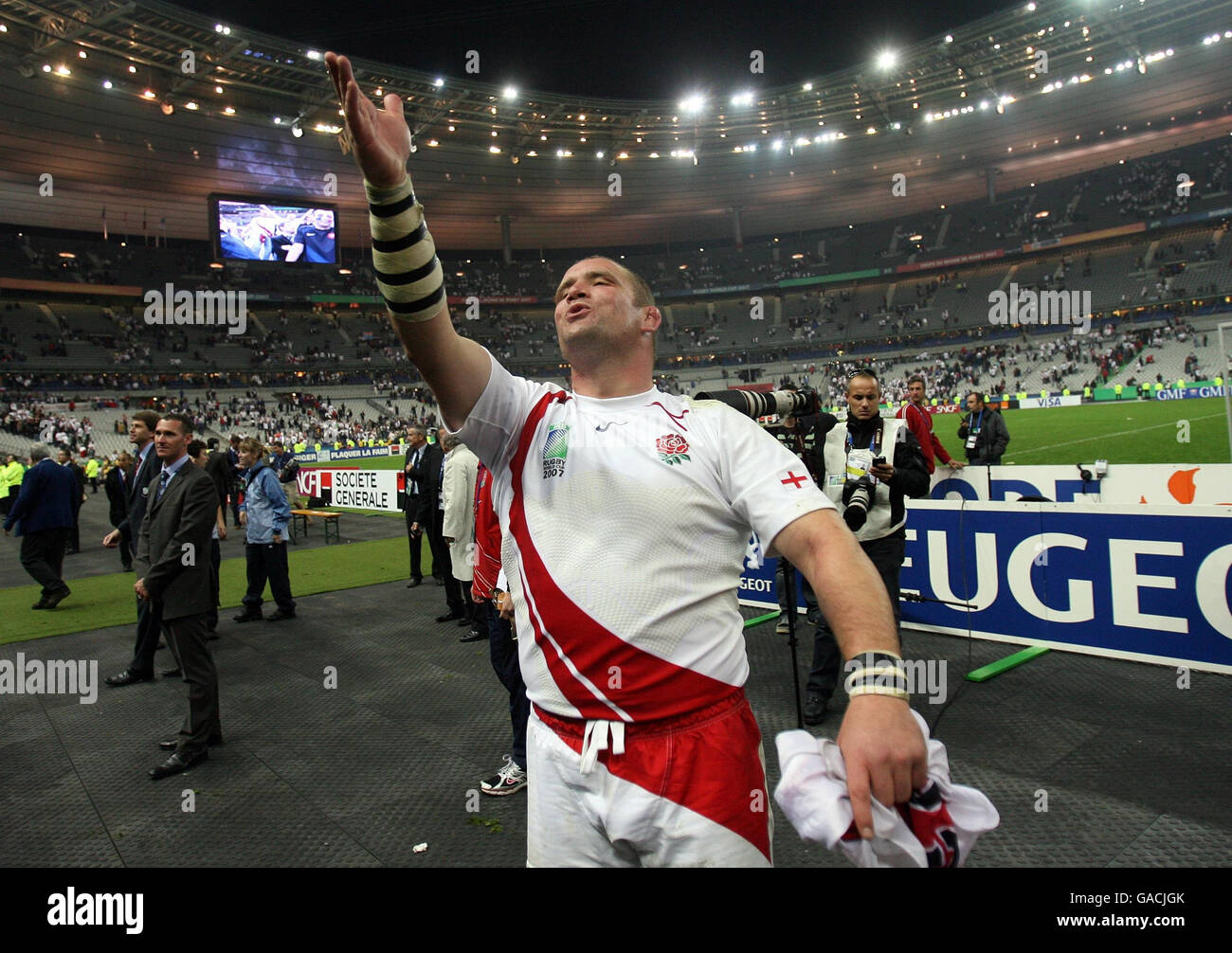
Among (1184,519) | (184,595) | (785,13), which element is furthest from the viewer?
(785,13)

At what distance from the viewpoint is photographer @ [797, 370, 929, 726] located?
4.84 metres

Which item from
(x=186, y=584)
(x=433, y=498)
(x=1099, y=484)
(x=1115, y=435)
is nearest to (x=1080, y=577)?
(x=1099, y=484)

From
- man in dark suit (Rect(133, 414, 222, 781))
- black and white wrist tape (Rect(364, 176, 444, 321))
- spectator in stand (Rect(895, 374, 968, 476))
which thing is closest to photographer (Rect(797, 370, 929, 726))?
spectator in stand (Rect(895, 374, 968, 476))

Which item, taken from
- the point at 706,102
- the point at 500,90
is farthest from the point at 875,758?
the point at 706,102

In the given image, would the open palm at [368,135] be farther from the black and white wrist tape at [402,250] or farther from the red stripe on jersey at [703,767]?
the red stripe on jersey at [703,767]

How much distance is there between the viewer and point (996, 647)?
6078 mm

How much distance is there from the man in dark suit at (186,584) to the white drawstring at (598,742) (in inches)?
164

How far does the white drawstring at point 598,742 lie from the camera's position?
1451 mm

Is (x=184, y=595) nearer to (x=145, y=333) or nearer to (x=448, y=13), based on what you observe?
(x=448, y=13)

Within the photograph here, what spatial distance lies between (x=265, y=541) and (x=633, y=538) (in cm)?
790

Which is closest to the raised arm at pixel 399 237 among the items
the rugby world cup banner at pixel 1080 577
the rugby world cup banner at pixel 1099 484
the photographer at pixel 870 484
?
the photographer at pixel 870 484

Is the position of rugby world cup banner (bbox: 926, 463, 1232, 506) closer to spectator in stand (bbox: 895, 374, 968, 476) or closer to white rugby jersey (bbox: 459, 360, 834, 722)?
spectator in stand (bbox: 895, 374, 968, 476)

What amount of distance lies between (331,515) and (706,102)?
36365 millimetres

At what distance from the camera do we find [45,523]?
954cm
